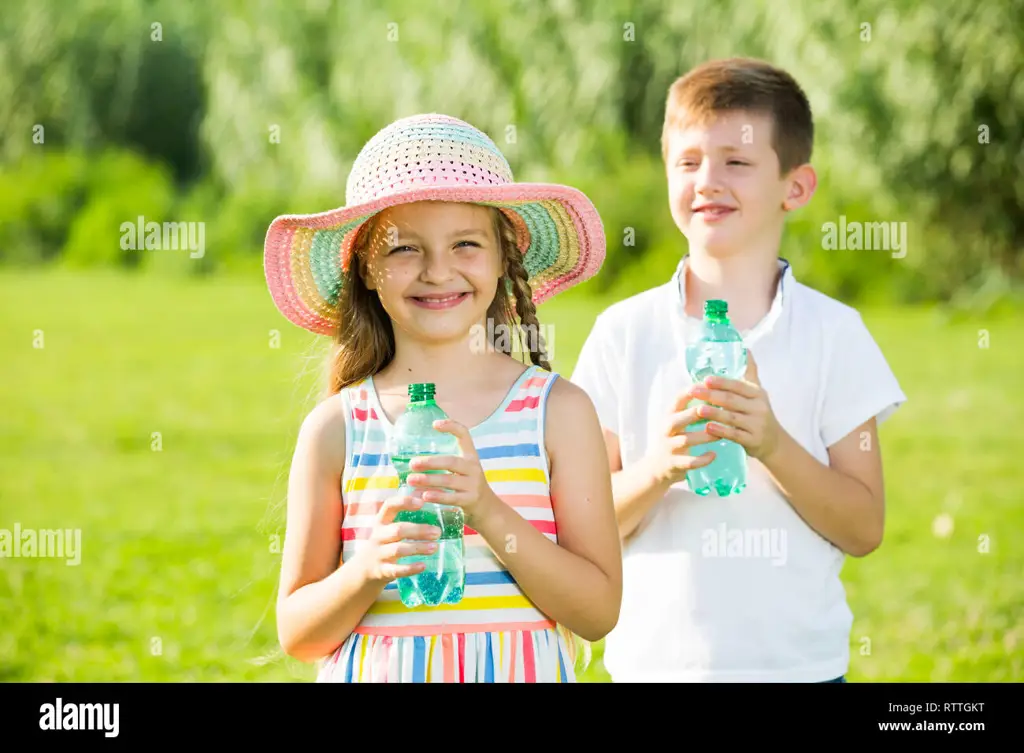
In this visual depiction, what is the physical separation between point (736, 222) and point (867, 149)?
24.1 feet

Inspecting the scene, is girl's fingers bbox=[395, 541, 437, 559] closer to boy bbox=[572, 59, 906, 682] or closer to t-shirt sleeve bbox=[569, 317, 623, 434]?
boy bbox=[572, 59, 906, 682]

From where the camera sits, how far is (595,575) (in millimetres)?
2061

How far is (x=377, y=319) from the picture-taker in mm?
2281

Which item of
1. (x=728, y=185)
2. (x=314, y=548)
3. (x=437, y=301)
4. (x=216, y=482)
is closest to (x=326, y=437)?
(x=314, y=548)

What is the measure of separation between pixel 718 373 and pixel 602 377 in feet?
0.88

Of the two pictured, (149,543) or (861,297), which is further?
(861,297)

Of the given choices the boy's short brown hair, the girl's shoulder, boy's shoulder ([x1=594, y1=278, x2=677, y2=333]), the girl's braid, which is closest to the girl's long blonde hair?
the girl's braid

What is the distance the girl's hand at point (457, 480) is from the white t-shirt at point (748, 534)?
0.50m

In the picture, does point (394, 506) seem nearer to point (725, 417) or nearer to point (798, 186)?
point (725, 417)

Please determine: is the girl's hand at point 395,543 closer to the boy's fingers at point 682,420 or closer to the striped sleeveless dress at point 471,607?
the striped sleeveless dress at point 471,607

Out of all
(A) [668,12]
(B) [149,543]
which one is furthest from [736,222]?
(A) [668,12]

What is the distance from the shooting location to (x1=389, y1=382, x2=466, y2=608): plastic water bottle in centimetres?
198

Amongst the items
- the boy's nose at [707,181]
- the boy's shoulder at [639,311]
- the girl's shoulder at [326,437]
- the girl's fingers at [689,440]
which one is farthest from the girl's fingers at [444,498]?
the boy's nose at [707,181]
